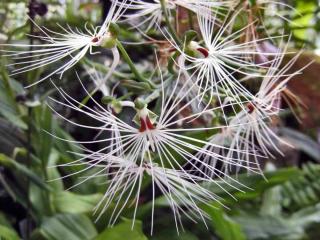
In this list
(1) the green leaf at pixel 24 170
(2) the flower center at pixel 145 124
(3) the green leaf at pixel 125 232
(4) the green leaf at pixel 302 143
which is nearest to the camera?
(2) the flower center at pixel 145 124

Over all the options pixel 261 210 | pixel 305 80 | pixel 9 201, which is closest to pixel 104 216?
pixel 9 201

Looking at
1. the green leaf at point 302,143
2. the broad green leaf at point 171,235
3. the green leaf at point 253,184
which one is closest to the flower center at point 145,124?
the green leaf at point 253,184

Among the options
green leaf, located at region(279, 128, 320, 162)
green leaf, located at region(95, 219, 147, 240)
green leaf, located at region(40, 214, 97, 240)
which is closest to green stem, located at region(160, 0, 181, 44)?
green leaf, located at region(95, 219, 147, 240)

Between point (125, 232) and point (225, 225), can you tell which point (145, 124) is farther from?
point (225, 225)

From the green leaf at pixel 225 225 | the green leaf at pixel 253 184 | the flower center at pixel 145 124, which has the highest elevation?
the flower center at pixel 145 124

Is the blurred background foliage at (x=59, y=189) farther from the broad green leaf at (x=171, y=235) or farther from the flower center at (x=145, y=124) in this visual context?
the flower center at (x=145, y=124)

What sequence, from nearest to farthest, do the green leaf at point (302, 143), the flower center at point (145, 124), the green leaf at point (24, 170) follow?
the flower center at point (145, 124) < the green leaf at point (24, 170) < the green leaf at point (302, 143)

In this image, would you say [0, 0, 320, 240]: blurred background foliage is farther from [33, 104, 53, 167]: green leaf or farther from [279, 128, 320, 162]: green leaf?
[279, 128, 320, 162]: green leaf
